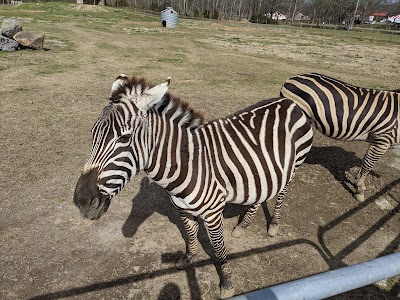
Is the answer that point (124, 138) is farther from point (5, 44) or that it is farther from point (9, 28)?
point (9, 28)

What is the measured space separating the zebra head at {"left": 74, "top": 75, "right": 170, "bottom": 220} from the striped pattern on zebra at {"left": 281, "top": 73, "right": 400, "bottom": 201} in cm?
365

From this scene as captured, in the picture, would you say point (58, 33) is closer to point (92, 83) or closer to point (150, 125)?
point (92, 83)

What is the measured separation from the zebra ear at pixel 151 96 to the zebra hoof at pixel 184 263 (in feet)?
7.16

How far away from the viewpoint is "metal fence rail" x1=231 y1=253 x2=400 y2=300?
1083 millimetres

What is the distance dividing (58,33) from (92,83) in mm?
12989

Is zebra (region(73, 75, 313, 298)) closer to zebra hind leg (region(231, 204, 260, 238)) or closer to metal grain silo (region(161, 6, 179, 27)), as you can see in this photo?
zebra hind leg (region(231, 204, 260, 238))

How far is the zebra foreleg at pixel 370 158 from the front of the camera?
16.7ft

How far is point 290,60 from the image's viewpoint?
1745 centimetres

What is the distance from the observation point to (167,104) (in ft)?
8.78

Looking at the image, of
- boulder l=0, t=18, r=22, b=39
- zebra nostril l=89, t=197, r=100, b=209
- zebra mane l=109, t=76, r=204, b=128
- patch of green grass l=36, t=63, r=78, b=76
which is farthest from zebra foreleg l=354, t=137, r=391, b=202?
boulder l=0, t=18, r=22, b=39

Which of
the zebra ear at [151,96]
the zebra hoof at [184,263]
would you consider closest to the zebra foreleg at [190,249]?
the zebra hoof at [184,263]

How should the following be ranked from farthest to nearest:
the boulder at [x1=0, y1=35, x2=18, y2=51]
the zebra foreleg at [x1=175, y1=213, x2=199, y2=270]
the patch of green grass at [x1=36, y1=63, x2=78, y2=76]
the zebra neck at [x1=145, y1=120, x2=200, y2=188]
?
the boulder at [x1=0, y1=35, x2=18, y2=51], the patch of green grass at [x1=36, y1=63, x2=78, y2=76], the zebra foreleg at [x1=175, y1=213, x2=199, y2=270], the zebra neck at [x1=145, y1=120, x2=200, y2=188]

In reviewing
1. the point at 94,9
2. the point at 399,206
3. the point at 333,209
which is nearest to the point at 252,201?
the point at 333,209

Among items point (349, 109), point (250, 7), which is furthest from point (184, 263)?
point (250, 7)
